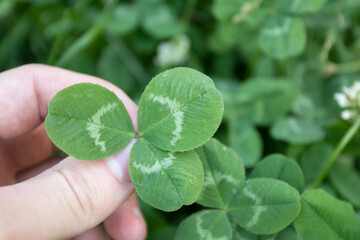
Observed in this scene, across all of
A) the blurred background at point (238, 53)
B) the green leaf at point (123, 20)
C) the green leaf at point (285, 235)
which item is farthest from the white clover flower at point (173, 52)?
the green leaf at point (285, 235)

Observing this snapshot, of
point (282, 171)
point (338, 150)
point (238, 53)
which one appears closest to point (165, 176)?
point (282, 171)

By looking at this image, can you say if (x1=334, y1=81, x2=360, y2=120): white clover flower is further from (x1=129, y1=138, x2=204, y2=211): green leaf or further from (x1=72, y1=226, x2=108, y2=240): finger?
(x1=72, y1=226, x2=108, y2=240): finger

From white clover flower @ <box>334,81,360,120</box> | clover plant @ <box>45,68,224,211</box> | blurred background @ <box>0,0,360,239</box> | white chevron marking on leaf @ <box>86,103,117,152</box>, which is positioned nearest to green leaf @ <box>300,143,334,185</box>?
blurred background @ <box>0,0,360,239</box>

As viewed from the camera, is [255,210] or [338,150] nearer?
[255,210]

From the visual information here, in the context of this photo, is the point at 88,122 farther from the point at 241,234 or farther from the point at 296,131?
the point at 296,131

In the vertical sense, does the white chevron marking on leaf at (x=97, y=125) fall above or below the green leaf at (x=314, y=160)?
above

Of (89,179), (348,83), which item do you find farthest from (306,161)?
(89,179)

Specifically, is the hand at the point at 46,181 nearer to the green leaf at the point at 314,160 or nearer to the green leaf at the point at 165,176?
the green leaf at the point at 165,176
